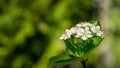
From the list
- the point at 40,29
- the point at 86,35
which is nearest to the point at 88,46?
the point at 86,35

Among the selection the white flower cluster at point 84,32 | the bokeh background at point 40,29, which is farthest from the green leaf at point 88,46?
the bokeh background at point 40,29

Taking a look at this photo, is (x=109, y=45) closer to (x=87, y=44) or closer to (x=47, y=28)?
(x=47, y=28)

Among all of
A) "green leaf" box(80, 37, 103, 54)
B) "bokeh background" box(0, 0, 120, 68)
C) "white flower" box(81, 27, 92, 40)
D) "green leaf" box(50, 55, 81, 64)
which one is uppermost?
"bokeh background" box(0, 0, 120, 68)

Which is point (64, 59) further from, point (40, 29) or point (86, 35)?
point (40, 29)

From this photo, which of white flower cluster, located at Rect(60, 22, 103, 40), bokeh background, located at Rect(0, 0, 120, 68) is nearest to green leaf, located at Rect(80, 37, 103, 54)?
white flower cluster, located at Rect(60, 22, 103, 40)

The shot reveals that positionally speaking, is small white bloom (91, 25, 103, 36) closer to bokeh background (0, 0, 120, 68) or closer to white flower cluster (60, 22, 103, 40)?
white flower cluster (60, 22, 103, 40)

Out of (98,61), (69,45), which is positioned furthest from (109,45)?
(69,45)
